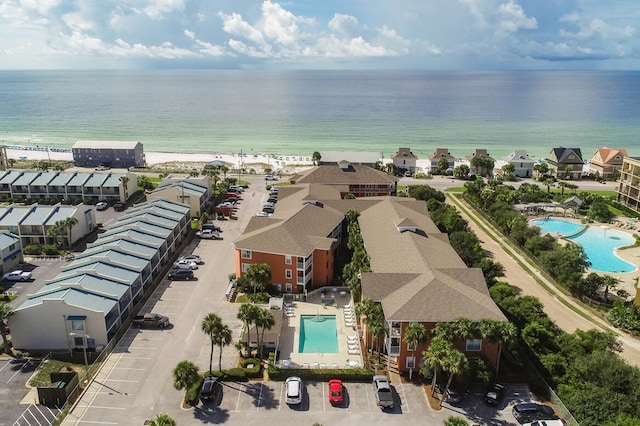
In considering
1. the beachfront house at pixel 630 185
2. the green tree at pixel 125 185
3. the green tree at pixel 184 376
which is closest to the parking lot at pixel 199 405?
the green tree at pixel 184 376

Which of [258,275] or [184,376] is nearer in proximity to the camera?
[184,376]

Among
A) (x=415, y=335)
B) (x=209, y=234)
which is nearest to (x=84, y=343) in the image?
(x=415, y=335)

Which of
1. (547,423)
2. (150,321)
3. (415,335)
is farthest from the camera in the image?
(150,321)

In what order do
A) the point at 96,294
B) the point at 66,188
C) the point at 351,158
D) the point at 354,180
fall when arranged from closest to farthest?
the point at 96,294 < the point at 66,188 < the point at 354,180 < the point at 351,158

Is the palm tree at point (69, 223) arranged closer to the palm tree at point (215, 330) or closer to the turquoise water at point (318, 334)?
the turquoise water at point (318, 334)

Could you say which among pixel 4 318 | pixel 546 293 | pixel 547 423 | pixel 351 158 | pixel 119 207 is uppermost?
pixel 351 158

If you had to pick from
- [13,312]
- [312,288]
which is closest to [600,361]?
[312,288]

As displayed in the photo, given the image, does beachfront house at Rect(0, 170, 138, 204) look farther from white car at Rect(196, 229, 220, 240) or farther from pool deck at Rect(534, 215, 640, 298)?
pool deck at Rect(534, 215, 640, 298)

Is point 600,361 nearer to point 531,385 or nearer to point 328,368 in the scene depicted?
point 531,385

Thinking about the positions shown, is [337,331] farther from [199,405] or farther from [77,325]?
[77,325]
